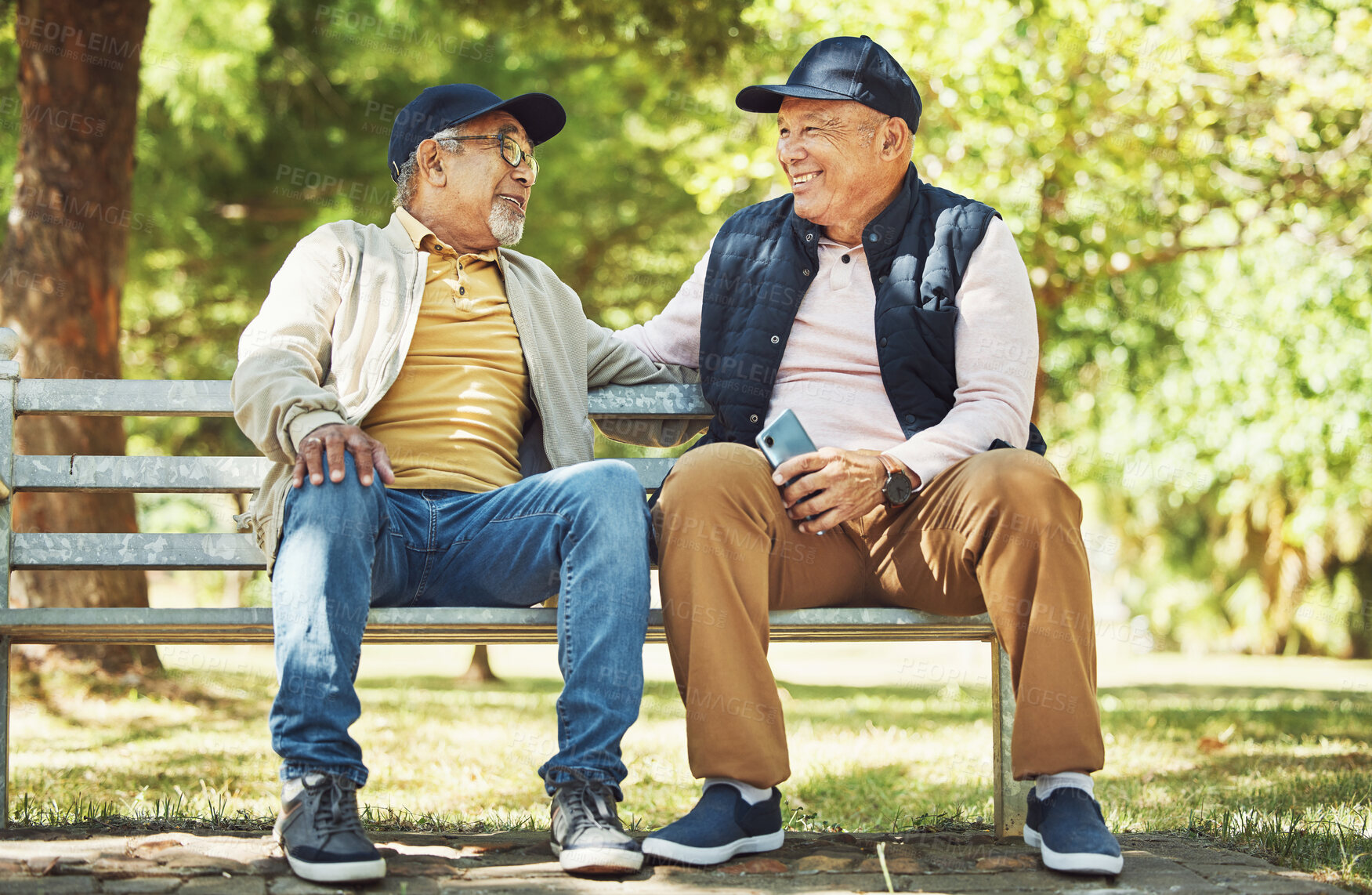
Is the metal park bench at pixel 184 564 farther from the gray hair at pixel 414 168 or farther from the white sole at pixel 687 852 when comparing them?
the gray hair at pixel 414 168

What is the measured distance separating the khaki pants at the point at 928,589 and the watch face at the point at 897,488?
0.06 metres

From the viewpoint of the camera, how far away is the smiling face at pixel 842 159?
356 cm

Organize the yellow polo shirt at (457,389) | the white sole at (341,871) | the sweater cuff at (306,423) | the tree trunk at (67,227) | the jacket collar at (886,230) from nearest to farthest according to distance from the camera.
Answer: the white sole at (341,871), the sweater cuff at (306,423), the yellow polo shirt at (457,389), the jacket collar at (886,230), the tree trunk at (67,227)

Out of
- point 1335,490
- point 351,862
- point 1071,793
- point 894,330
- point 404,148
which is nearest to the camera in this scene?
point 351,862

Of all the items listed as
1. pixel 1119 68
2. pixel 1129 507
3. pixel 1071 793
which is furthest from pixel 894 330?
pixel 1129 507

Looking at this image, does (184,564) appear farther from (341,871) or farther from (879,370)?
(879,370)

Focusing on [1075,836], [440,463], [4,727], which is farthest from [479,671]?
[1075,836]

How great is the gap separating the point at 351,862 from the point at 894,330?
1850 mm

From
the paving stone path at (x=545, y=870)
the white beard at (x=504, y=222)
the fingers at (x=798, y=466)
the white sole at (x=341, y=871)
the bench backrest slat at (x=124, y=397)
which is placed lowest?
the paving stone path at (x=545, y=870)

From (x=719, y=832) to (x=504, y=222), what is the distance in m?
1.78

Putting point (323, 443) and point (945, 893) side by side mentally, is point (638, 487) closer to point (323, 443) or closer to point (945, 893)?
point (323, 443)

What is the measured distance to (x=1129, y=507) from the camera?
84.2ft

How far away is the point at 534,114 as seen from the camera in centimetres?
362

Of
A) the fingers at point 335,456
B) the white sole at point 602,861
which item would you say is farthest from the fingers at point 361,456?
the white sole at point 602,861
